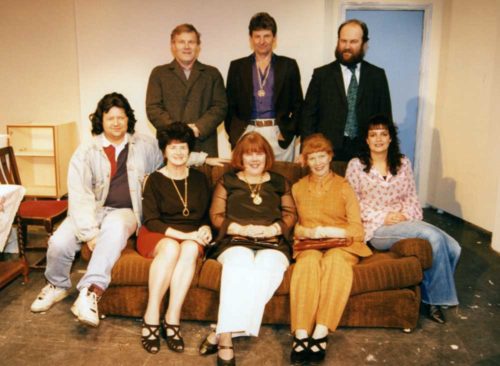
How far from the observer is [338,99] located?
10.9 ft

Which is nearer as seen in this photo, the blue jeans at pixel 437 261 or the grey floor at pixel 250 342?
the grey floor at pixel 250 342

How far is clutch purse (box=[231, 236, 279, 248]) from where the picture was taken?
2.66 meters

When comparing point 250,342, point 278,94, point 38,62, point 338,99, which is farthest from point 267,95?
point 38,62

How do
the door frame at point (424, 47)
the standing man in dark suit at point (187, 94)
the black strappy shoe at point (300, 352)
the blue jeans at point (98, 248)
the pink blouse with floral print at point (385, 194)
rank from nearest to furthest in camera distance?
1. the black strappy shoe at point (300, 352)
2. the blue jeans at point (98, 248)
3. the pink blouse with floral print at point (385, 194)
4. the standing man in dark suit at point (187, 94)
5. the door frame at point (424, 47)

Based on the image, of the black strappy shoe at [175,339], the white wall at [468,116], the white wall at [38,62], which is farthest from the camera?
the white wall at [38,62]

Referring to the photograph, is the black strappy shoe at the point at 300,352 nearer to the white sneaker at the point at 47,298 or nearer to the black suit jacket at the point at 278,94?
the white sneaker at the point at 47,298

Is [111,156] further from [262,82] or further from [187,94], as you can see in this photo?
[262,82]

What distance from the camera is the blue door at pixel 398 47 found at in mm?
4945

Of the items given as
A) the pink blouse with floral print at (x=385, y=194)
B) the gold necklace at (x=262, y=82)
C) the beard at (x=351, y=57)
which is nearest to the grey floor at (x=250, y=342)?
the pink blouse with floral print at (x=385, y=194)

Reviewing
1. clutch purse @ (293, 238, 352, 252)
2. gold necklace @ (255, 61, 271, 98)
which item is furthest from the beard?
clutch purse @ (293, 238, 352, 252)

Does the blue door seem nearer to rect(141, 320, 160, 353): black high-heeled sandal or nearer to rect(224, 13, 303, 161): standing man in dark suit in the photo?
rect(224, 13, 303, 161): standing man in dark suit

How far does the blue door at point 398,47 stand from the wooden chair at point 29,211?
11.2 ft

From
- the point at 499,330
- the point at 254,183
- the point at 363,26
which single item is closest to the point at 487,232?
the point at 499,330

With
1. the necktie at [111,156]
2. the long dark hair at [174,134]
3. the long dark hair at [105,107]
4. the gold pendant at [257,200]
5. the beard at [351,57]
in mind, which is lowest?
the gold pendant at [257,200]
